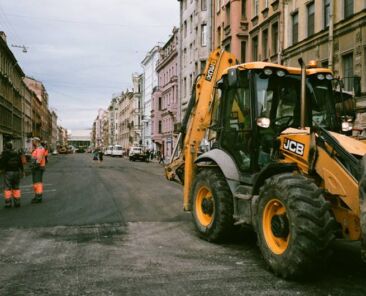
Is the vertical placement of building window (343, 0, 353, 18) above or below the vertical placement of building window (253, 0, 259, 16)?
below

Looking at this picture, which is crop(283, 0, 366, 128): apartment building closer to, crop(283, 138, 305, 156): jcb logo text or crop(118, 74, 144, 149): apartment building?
crop(283, 138, 305, 156): jcb logo text

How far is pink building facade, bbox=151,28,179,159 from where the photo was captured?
61.3 m

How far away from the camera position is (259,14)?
1319 inches

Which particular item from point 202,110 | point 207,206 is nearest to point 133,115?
point 202,110

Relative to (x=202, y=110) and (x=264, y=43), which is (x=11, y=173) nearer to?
(x=202, y=110)

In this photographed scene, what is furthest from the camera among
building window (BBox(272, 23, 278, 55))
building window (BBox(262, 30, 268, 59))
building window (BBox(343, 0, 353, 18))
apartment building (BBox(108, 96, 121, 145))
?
apartment building (BBox(108, 96, 121, 145))

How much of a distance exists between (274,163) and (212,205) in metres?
2.13

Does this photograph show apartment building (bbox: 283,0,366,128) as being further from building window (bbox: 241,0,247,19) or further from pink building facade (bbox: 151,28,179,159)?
pink building facade (bbox: 151,28,179,159)

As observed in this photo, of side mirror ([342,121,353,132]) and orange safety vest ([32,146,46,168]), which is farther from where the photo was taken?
orange safety vest ([32,146,46,168])

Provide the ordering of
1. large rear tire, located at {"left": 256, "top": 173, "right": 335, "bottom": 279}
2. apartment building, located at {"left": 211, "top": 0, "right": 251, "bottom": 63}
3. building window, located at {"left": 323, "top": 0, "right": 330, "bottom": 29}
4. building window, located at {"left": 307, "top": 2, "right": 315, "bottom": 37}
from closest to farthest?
large rear tire, located at {"left": 256, "top": 173, "right": 335, "bottom": 279} < building window, located at {"left": 323, "top": 0, "right": 330, "bottom": 29} < building window, located at {"left": 307, "top": 2, "right": 315, "bottom": 37} < apartment building, located at {"left": 211, "top": 0, "right": 251, "bottom": 63}

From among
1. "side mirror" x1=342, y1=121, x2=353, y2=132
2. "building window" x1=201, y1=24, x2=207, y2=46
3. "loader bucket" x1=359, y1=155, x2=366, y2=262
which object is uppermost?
"building window" x1=201, y1=24, x2=207, y2=46

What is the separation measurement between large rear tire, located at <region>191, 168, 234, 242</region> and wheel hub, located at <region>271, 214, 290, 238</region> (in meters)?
1.79

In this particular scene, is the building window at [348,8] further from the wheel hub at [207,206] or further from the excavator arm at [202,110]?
the wheel hub at [207,206]

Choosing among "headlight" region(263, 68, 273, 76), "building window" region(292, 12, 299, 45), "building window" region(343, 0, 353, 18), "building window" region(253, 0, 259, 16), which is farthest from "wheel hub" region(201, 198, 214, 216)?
"building window" region(253, 0, 259, 16)
